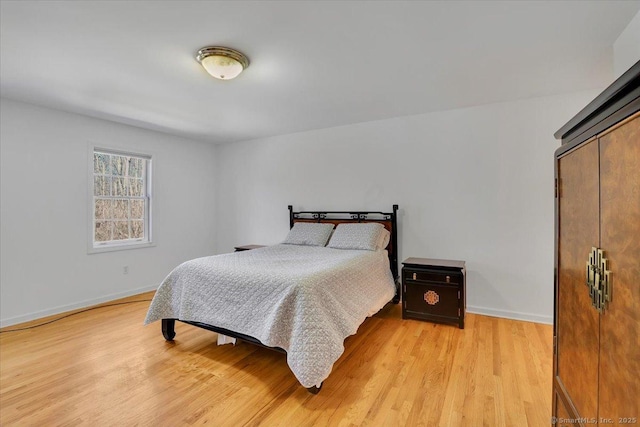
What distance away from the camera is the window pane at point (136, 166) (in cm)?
443

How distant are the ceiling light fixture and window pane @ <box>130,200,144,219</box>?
9.75 ft

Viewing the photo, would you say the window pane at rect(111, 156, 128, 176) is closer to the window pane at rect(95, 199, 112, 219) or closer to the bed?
the window pane at rect(95, 199, 112, 219)

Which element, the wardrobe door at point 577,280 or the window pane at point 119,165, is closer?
the wardrobe door at point 577,280

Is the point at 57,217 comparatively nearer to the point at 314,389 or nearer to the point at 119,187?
the point at 119,187

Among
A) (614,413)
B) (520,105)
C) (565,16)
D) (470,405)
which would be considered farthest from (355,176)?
(614,413)

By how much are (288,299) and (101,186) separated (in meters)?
3.48

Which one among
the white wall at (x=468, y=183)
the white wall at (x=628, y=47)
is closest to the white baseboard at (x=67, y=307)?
the white wall at (x=468, y=183)

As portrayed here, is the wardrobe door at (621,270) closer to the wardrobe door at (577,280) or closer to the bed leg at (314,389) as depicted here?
the wardrobe door at (577,280)

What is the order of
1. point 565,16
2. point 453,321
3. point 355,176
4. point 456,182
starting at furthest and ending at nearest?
point 355,176 → point 456,182 → point 453,321 → point 565,16

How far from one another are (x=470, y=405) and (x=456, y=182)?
240cm

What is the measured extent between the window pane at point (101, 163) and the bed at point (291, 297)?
7.64 ft

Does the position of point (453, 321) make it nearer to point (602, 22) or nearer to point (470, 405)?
point (470, 405)

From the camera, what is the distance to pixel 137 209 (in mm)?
4516

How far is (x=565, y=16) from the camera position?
183cm
